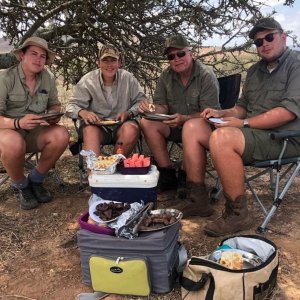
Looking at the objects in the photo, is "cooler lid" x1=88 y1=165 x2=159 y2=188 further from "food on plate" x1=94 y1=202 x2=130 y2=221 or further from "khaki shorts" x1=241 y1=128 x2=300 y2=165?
"khaki shorts" x1=241 y1=128 x2=300 y2=165

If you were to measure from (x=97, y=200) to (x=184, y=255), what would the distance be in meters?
0.74

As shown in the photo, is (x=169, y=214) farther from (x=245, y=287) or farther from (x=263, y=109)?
(x=263, y=109)

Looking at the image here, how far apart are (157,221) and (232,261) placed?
511 millimetres

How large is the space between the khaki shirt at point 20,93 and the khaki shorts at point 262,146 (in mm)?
1919

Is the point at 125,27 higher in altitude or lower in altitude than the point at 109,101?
higher

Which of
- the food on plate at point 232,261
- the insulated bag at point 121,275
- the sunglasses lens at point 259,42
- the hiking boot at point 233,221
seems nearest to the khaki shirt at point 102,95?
the sunglasses lens at point 259,42

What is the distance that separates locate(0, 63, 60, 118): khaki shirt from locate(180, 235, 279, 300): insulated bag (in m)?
2.29

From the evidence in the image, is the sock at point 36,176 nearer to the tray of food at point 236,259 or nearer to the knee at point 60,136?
the knee at point 60,136

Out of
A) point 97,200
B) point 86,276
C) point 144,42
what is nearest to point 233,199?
point 97,200

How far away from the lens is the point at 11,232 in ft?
10.7

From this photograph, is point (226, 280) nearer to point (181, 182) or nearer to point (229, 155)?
point (229, 155)

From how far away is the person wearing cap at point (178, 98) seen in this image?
3.79 m

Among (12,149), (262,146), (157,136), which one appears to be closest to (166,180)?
(157,136)

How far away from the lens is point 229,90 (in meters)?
4.24
